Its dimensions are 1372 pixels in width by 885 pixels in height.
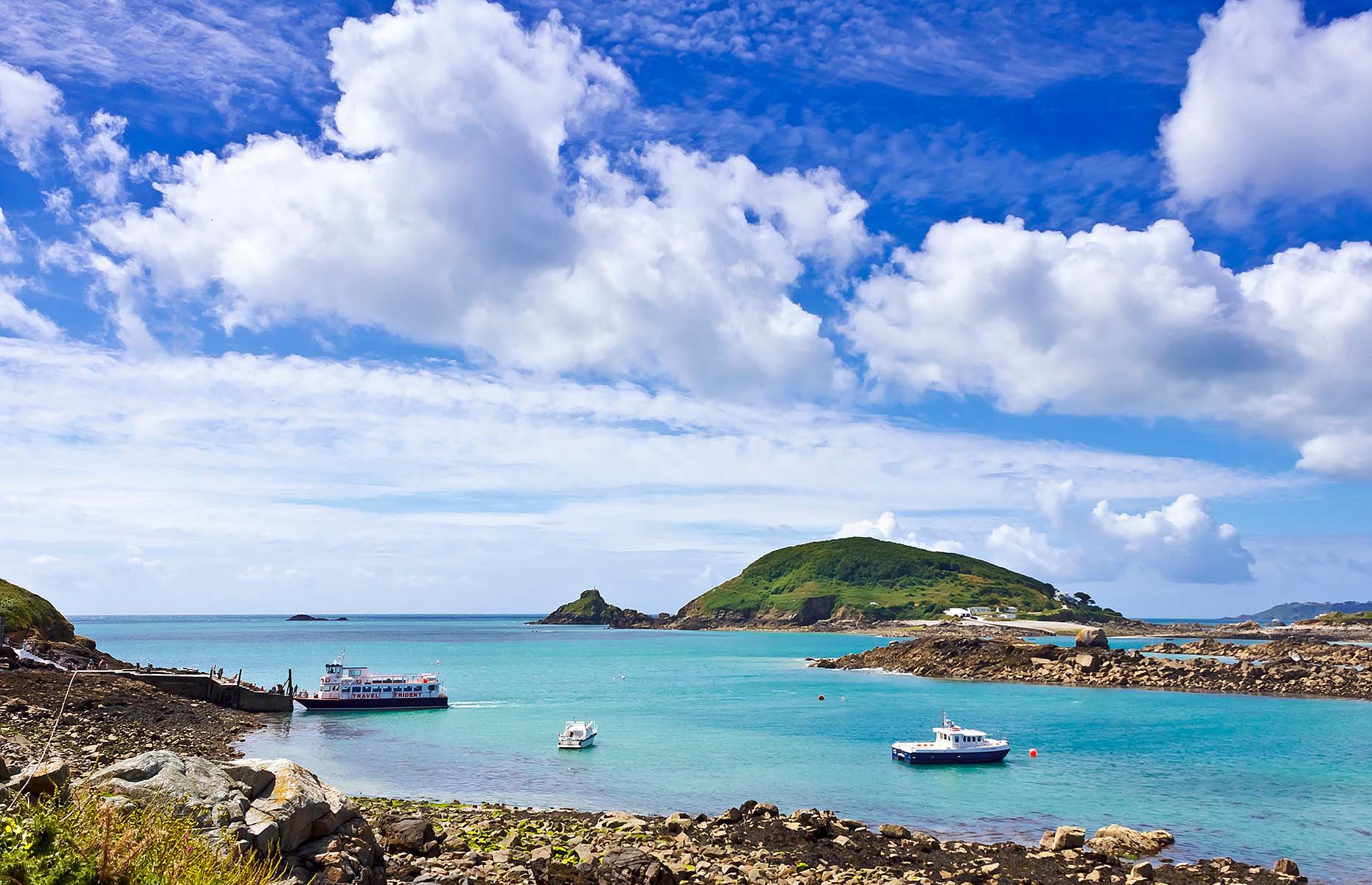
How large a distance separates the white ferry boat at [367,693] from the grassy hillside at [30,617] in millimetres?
36107

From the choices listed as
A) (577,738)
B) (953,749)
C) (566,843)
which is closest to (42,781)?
(566,843)

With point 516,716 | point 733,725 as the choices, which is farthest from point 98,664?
point 733,725

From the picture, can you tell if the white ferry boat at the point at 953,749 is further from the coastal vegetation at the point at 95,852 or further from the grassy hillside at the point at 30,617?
the grassy hillside at the point at 30,617

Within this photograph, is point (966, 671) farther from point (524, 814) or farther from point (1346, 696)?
point (524, 814)

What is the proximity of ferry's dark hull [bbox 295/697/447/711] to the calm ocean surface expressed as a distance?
8.96ft

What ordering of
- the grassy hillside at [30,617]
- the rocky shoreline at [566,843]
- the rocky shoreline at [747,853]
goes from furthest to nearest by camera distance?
the grassy hillside at [30,617] < the rocky shoreline at [747,853] < the rocky shoreline at [566,843]

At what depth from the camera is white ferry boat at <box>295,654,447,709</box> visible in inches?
3275

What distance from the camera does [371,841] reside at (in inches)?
915

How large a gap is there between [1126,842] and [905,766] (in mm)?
23038

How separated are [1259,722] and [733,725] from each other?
49066 millimetres

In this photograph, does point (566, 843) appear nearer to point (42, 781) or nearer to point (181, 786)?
point (181, 786)

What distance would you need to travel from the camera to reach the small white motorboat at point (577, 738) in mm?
61250

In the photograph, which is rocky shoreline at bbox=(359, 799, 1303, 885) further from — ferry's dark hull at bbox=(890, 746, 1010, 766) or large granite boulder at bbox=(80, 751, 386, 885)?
ferry's dark hull at bbox=(890, 746, 1010, 766)

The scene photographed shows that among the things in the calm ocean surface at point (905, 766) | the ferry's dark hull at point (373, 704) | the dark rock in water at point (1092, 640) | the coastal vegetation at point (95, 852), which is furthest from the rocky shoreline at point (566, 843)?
the dark rock in water at point (1092, 640)
